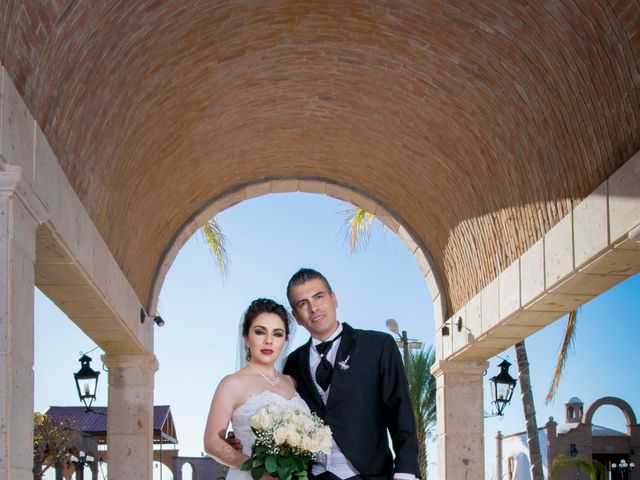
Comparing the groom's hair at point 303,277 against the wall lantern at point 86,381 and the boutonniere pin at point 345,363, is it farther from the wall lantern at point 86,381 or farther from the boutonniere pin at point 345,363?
A: the wall lantern at point 86,381

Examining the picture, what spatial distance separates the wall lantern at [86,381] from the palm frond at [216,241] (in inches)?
249

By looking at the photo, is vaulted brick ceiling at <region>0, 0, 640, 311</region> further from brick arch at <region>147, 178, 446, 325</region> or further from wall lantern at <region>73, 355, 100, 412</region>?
wall lantern at <region>73, 355, 100, 412</region>

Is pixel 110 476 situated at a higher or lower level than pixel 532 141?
lower

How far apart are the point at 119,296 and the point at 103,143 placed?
101 inches

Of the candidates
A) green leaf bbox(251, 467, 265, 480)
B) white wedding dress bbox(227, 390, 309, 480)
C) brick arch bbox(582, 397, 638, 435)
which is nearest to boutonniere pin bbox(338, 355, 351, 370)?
white wedding dress bbox(227, 390, 309, 480)

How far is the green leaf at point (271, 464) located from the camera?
5141mm

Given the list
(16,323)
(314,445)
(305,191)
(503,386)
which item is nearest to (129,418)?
(305,191)

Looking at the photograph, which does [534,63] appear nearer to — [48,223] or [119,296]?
[48,223]

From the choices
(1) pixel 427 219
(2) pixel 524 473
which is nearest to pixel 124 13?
(1) pixel 427 219

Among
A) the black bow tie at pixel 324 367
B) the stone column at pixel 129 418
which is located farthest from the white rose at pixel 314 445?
the stone column at pixel 129 418

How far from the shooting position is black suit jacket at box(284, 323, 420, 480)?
554 cm

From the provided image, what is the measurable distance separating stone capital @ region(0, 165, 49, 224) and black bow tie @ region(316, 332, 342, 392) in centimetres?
191

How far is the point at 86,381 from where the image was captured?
43.4ft

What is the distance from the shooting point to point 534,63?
8859 mm
